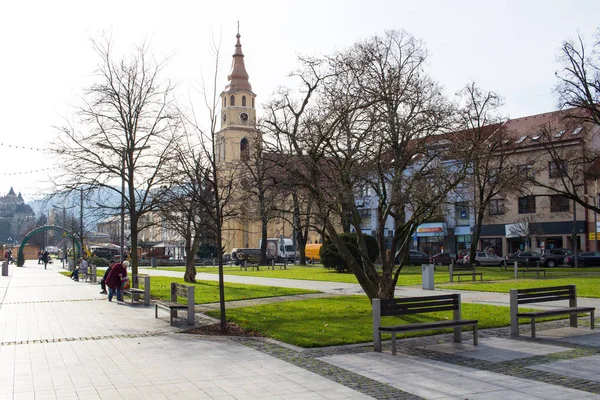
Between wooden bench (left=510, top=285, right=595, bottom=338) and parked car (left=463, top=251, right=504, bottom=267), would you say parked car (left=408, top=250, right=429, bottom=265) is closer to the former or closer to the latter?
parked car (left=463, top=251, right=504, bottom=267)

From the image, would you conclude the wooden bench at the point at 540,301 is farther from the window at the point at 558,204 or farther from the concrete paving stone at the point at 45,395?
the window at the point at 558,204

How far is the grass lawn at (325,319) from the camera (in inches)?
464

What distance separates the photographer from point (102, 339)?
12.0m

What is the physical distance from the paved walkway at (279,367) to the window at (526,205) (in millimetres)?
46449

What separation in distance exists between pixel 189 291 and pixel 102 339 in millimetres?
2700

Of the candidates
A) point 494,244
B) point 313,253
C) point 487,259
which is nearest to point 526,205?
→ point 494,244

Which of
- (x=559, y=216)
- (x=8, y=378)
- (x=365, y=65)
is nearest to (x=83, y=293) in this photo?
(x=365, y=65)

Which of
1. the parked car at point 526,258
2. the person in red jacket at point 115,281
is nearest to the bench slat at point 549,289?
the person in red jacket at point 115,281

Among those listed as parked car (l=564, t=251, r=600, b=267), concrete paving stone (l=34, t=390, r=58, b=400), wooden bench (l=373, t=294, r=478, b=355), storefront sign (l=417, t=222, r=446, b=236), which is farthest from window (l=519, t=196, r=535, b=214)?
concrete paving stone (l=34, t=390, r=58, b=400)

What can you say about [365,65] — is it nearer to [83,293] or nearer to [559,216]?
[83,293]

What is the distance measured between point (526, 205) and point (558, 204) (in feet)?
10.0

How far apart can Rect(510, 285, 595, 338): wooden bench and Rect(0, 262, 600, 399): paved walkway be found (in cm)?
30

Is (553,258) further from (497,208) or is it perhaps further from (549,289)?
(549,289)

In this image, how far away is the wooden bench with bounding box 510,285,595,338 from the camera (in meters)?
11.8
